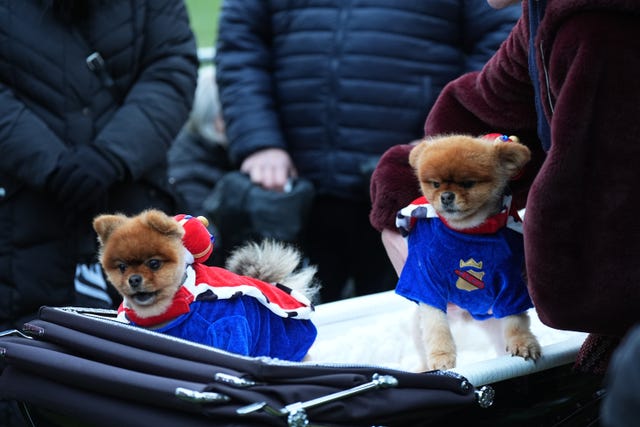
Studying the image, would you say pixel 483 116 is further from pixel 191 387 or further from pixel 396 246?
pixel 191 387

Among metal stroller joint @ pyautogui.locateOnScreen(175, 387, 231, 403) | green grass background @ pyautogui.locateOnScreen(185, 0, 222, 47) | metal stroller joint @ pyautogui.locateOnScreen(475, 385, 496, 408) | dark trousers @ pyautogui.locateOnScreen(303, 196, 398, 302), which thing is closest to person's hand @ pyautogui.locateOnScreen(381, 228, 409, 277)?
metal stroller joint @ pyautogui.locateOnScreen(475, 385, 496, 408)

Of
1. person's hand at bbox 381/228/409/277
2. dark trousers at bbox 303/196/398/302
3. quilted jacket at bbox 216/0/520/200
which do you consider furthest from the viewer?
dark trousers at bbox 303/196/398/302

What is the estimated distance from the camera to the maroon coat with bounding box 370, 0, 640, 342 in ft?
4.64

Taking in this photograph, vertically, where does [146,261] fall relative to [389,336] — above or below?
above

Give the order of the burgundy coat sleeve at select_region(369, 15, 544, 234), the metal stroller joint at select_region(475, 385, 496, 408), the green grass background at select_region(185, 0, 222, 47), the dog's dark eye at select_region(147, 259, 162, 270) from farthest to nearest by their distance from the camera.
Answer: the green grass background at select_region(185, 0, 222, 47)
the burgundy coat sleeve at select_region(369, 15, 544, 234)
the dog's dark eye at select_region(147, 259, 162, 270)
the metal stroller joint at select_region(475, 385, 496, 408)

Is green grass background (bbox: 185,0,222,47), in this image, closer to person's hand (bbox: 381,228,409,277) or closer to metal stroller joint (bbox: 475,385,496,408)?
person's hand (bbox: 381,228,409,277)

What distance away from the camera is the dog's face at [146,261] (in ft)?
5.67

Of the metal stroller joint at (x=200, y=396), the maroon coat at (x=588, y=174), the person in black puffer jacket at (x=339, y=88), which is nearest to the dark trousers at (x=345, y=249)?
the person in black puffer jacket at (x=339, y=88)

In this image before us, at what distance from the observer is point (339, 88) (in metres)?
3.01

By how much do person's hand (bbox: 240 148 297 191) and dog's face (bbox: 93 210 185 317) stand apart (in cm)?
132

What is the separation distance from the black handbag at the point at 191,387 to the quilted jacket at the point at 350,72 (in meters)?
1.43

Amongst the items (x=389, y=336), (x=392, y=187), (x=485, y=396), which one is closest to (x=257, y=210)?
(x=389, y=336)

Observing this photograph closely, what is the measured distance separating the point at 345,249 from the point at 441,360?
1.25 meters

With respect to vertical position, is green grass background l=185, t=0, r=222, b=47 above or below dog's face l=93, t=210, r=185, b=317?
below
